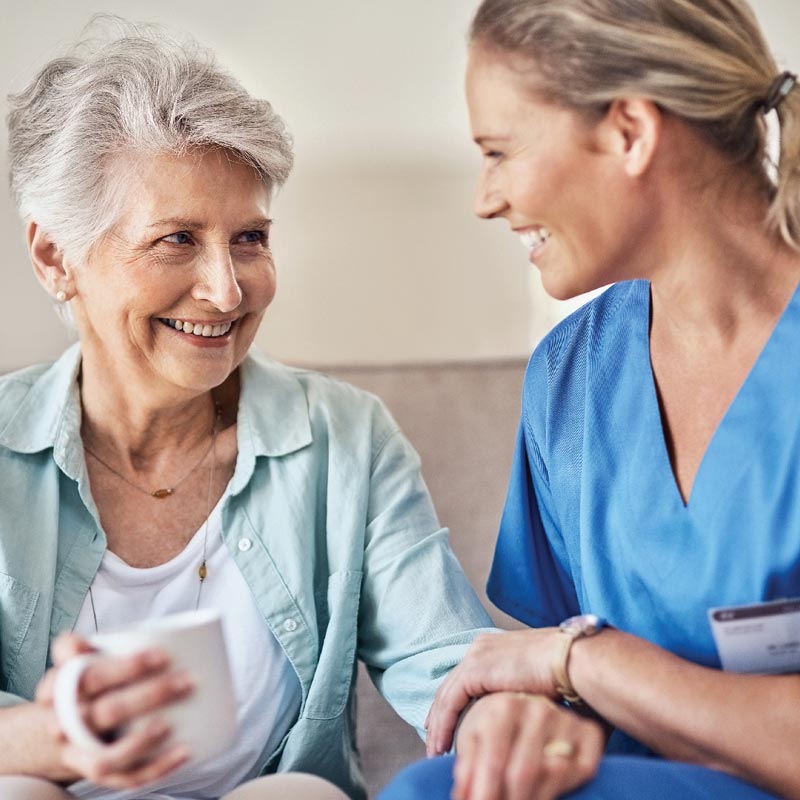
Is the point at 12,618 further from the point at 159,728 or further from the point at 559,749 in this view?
the point at 559,749

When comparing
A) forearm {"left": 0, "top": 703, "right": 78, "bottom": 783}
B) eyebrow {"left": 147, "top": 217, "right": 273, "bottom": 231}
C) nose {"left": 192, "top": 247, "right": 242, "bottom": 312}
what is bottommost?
forearm {"left": 0, "top": 703, "right": 78, "bottom": 783}

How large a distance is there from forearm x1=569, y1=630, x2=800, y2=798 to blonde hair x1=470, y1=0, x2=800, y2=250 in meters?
0.40

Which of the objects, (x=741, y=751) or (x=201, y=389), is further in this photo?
(x=201, y=389)

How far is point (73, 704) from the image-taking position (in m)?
0.83

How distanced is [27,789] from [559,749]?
A: 0.48 metres

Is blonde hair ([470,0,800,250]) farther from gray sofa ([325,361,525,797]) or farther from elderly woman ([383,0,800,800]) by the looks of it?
gray sofa ([325,361,525,797])

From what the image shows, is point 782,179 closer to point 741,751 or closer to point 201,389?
point 741,751

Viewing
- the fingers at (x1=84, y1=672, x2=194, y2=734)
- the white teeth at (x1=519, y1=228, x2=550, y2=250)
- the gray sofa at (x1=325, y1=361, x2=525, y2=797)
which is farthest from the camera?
the gray sofa at (x1=325, y1=361, x2=525, y2=797)

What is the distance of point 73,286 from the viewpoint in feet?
4.45

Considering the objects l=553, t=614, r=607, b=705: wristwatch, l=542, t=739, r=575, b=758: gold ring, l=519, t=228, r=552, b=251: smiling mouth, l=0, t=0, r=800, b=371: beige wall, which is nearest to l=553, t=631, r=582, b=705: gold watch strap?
l=553, t=614, r=607, b=705: wristwatch

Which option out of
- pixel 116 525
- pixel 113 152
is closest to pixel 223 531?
pixel 116 525

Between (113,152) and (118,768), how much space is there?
0.71 m

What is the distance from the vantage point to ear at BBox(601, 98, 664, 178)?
998 mm

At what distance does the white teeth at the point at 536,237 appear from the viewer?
1048 mm
